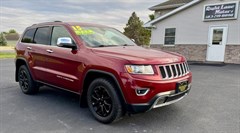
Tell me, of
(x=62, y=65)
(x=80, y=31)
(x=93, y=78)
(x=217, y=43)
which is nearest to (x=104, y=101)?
(x=93, y=78)

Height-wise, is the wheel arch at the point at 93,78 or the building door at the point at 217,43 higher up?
the building door at the point at 217,43

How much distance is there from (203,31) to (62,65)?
39.4 ft

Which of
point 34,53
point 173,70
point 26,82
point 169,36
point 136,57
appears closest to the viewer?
point 136,57

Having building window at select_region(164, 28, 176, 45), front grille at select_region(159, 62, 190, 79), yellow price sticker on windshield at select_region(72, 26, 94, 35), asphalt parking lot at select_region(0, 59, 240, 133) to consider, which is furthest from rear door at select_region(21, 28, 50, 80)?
building window at select_region(164, 28, 176, 45)

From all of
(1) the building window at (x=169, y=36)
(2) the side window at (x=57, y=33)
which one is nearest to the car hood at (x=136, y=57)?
(2) the side window at (x=57, y=33)

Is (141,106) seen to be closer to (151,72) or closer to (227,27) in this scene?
(151,72)

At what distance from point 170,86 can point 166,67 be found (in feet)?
1.05

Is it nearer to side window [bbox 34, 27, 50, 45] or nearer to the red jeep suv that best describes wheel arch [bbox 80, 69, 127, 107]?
the red jeep suv

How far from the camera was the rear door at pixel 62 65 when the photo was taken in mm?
3971

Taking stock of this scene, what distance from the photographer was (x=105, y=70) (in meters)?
3.45

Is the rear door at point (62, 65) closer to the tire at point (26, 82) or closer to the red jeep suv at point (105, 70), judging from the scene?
the red jeep suv at point (105, 70)

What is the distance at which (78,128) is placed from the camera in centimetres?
351

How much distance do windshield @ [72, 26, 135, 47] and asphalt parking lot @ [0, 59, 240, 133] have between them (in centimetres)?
144

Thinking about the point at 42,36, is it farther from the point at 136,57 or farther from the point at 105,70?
the point at 136,57
